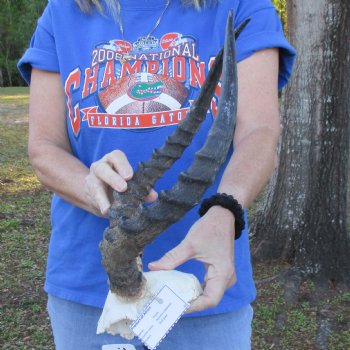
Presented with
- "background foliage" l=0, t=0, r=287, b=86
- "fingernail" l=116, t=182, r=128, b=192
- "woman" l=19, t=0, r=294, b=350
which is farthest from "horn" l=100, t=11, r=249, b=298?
"background foliage" l=0, t=0, r=287, b=86

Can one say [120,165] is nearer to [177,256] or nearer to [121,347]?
[177,256]

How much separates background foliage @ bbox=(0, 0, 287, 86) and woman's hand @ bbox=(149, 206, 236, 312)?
37566mm

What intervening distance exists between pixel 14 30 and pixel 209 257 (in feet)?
142

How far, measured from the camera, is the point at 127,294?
1.62m

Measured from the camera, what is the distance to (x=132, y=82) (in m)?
1.98

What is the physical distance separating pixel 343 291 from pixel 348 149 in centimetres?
123

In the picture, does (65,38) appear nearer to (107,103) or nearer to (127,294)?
(107,103)

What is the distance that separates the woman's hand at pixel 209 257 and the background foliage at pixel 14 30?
3757 centimetres

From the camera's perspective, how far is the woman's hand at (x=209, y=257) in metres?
1.48

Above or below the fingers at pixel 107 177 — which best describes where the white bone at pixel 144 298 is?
below

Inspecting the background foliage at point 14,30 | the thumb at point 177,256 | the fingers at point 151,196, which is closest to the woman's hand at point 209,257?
the thumb at point 177,256

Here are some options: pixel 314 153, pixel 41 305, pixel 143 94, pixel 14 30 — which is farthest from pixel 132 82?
pixel 14 30

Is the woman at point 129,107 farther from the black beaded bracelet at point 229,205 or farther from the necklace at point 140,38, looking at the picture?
the black beaded bracelet at point 229,205

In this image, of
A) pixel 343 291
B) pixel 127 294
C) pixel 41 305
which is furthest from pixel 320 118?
pixel 127 294
